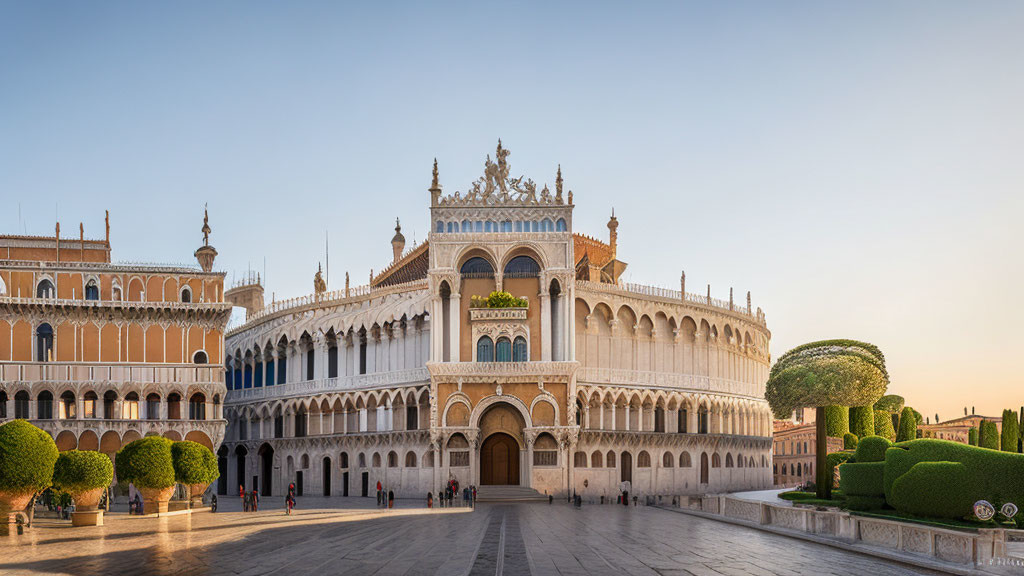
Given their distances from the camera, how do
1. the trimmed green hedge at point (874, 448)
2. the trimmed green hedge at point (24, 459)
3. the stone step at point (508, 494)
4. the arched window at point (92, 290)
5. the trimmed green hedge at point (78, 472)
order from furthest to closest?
the arched window at point (92, 290) < the stone step at point (508, 494) < the trimmed green hedge at point (874, 448) < the trimmed green hedge at point (78, 472) < the trimmed green hedge at point (24, 459)

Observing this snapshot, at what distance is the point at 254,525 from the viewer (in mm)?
43906

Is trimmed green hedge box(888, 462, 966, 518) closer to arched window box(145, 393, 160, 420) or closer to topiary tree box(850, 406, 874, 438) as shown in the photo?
topiary tree box(850, 406, 874, 438)

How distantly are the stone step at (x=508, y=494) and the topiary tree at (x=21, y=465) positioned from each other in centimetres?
2748

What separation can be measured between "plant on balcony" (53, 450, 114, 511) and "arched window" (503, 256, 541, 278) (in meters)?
29.7

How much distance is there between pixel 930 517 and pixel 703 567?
1538 cm

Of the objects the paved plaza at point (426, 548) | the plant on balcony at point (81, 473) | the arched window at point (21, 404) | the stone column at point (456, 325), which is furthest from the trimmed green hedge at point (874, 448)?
the arched window at point (21, 404)

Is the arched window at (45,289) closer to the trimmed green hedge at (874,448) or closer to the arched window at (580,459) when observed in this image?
the arched window at (580,459)

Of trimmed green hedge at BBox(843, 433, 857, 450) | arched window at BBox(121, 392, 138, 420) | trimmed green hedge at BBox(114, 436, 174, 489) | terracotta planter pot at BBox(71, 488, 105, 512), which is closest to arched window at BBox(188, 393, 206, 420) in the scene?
arched window at BBox(121, 392, 138, 420)

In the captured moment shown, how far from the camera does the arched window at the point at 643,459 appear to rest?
71000 millimetres

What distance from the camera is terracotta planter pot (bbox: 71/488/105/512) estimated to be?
44.4 metres

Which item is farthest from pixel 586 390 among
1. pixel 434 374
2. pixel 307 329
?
pixel 307 329

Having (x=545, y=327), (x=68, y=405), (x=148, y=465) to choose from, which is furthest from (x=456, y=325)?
(x=68, y=405)

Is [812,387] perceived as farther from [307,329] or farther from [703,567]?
[307,329]

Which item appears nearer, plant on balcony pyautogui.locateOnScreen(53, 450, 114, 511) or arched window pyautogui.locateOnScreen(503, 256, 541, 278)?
plant on balcony pyautogui.locateOnScreen(53, 450, 114, 511)
